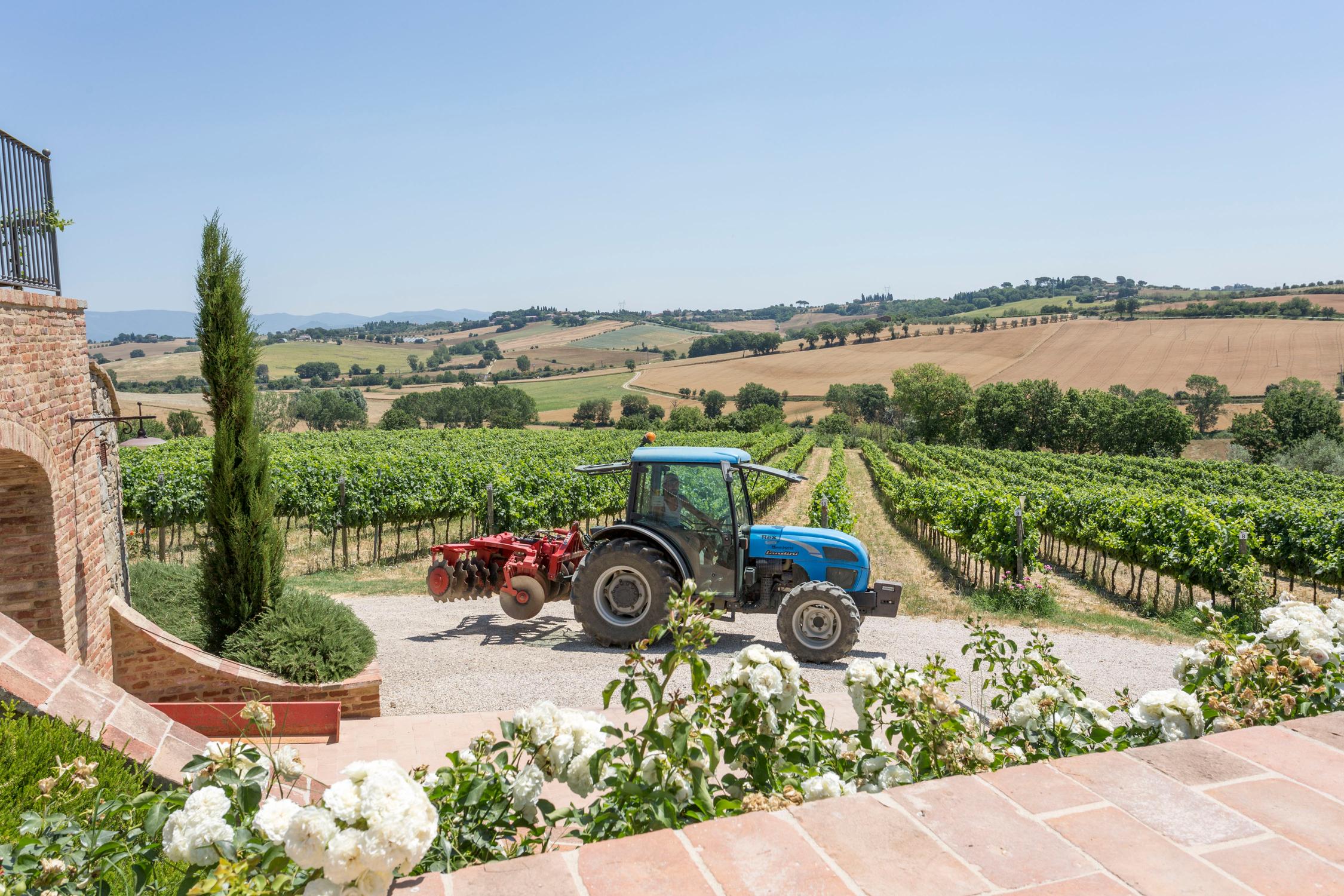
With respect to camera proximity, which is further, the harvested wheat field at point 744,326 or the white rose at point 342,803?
the harvested wheat field at point 744,326

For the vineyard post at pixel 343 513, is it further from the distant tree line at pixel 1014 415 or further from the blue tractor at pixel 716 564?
the distant tree line at pixel 1014 415

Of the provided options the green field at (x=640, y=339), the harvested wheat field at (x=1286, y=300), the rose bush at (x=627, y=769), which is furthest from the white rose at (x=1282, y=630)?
the green field at (x=640, y=339)

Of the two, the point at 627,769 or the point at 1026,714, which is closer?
the point at 627,769

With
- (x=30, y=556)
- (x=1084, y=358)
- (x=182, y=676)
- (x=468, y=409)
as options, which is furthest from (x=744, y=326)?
(x=30, y=556)

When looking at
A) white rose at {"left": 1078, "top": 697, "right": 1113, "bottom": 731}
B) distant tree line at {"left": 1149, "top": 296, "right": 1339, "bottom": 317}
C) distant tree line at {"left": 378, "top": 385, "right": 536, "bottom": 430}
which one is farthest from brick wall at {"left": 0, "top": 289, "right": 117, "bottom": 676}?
distant tree line at {"left": 1149, "top": 296, "right": 1339, "bottom": 317}

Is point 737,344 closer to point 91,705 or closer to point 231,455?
point 231,455

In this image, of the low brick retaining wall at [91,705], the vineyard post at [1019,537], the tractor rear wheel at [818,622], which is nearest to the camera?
the low brick retaining wall at [91,705]

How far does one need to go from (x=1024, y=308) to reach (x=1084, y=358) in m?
59.5

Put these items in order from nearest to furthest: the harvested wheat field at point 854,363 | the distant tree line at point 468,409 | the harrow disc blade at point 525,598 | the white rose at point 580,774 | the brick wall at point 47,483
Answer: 1. the white rose at point 580,774
2. the brick wall at point 47,483
3. the harrow disc blade at point 525,598
4. the distant tree line at point 468,409
5. the harvested wheat field at point 854,363

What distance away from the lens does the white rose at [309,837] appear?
4.73 feet

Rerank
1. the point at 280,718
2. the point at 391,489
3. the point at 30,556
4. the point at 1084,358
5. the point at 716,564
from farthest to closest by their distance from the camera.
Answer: the point at 1084,358 → the point at 391,489 → the point at 716,564 → the point at 280,718 → the point at 30,556

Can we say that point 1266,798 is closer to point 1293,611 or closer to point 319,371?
point 1293,611

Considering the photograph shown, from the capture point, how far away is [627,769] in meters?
2.11

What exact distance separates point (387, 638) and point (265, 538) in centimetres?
232
